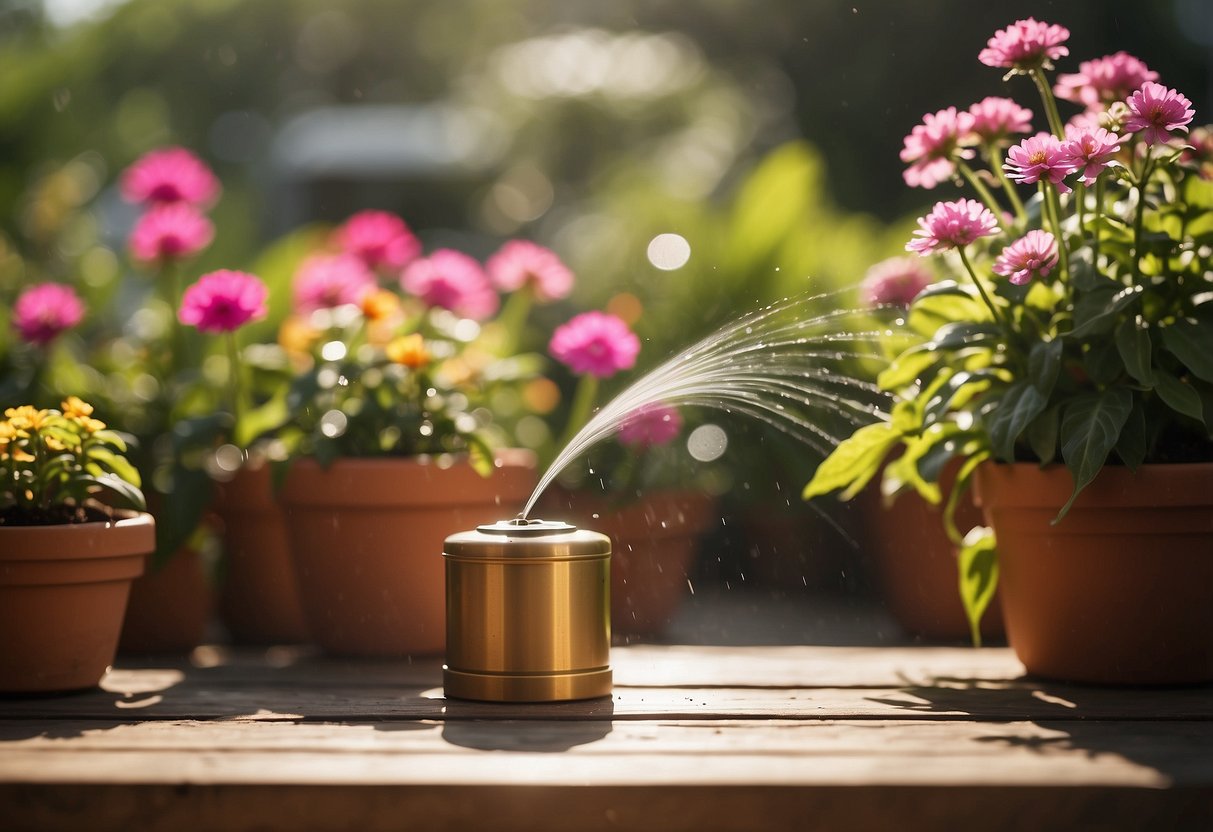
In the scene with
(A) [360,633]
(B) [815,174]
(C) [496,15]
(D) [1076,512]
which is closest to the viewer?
(D) [1076,512]

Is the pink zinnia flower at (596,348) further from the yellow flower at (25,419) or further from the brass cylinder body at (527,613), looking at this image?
the yellow flower at (25,419)

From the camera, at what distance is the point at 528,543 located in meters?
1.93

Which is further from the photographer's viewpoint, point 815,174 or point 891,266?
point 815,174

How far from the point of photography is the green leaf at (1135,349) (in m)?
1.91

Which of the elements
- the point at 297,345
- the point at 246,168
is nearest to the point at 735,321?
the point at 297,345

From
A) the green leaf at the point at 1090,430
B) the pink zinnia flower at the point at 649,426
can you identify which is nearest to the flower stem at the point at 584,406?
the pink zinnia flower at the point at 649,426

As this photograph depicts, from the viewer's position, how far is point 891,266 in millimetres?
2799

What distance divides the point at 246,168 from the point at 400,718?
485 inches

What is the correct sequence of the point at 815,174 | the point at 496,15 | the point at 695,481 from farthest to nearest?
the point at 496,15
the point at 815,174
the point at 695,481

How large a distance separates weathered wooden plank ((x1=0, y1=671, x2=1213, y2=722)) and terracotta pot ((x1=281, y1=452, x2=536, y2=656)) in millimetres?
340

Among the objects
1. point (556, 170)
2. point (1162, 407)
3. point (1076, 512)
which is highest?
point (556, 170)

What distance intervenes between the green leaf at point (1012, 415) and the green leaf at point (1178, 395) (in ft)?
0.56

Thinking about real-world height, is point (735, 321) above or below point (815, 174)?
below

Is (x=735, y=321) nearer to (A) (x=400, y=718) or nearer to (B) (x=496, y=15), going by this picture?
(A) (x=400, y=718)
